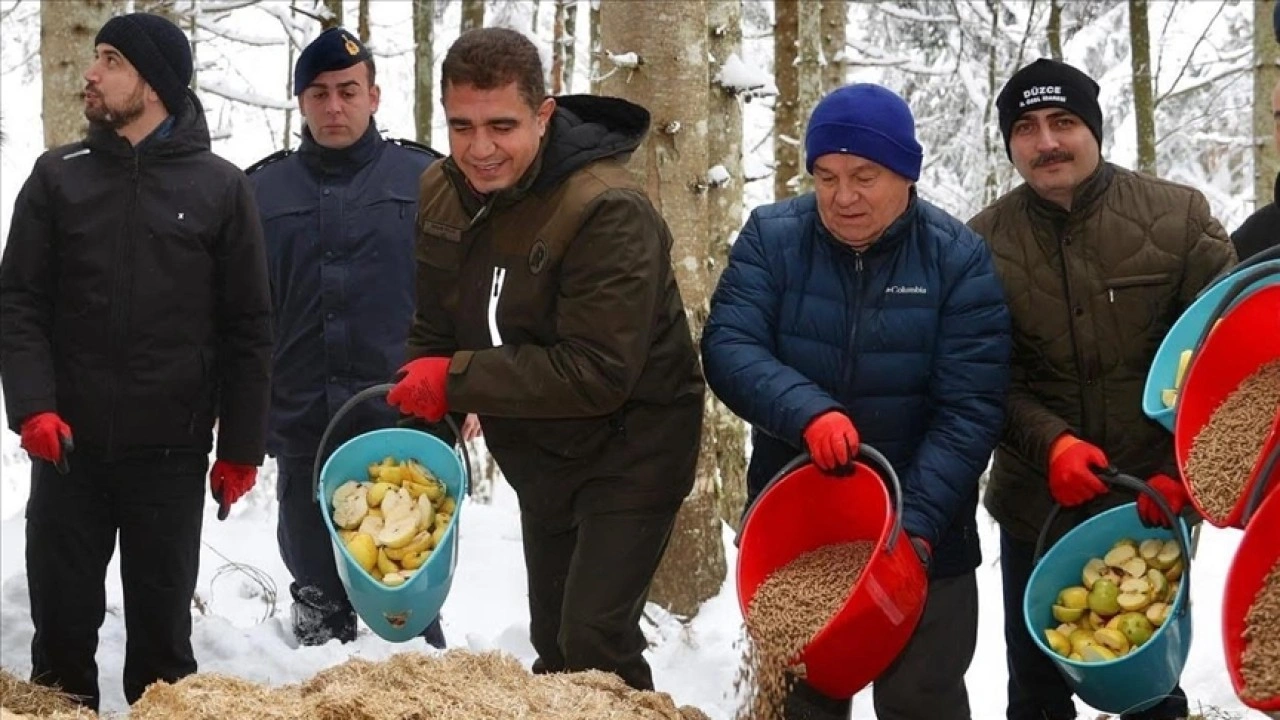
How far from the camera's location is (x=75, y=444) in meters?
4.00

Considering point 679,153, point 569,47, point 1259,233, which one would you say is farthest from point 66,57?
point 569,47

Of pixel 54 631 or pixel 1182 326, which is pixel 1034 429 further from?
pixel 54 631

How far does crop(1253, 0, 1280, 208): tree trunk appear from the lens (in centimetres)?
801

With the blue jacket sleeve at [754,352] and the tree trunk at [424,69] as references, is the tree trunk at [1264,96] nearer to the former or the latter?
the blue jacket sleeve at [754,352]

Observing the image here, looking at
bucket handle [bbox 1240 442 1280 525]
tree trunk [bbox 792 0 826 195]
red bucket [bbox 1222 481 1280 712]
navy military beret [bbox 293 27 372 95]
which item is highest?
tree trunk [bbox 792 0 826 195]

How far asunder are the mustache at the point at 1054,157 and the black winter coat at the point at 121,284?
2.18m

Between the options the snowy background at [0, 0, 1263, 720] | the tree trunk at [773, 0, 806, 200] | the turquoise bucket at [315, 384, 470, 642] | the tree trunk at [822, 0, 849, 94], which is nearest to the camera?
the turquoise bucket at [315, 384, 470, 642]

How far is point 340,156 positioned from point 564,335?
2.01m

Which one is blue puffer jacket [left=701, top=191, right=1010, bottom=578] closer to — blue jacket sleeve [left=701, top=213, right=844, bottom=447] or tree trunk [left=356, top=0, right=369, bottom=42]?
blue jacket sleeve [left=701, top=213, right=844, bottom=447]

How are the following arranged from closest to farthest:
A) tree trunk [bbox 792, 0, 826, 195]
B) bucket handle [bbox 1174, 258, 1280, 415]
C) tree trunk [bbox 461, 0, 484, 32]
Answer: bucket handle [bbox 1174, 258, 1280, 415] → tree trunk [bbox 792, 0, 826, 195] → tree trunk [bbox 461, 0, 484, 32]

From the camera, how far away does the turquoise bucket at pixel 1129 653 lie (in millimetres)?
3215

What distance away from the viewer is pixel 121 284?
399 centimetres

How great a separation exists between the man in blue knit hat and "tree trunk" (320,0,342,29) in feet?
25.3

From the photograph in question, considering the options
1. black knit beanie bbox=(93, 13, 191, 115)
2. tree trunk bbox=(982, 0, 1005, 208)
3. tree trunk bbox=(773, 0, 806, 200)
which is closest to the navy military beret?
black knit beanie bbox=(93, 13, 191, 115)
